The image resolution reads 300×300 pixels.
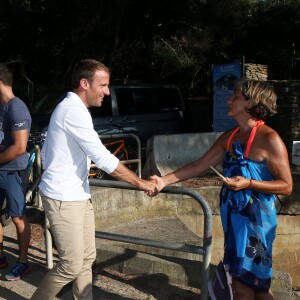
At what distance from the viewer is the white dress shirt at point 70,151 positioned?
2.94 meters

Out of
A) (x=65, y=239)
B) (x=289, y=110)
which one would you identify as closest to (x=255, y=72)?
(x=289, y=110)

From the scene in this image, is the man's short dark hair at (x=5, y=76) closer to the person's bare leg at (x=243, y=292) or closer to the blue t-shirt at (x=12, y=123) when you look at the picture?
the blue t-shirt at (x=12, y=123)

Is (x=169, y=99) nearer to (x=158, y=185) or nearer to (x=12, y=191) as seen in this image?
(x=12, y=191)

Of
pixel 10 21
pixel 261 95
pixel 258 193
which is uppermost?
pixel 10 21

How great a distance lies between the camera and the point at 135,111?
37.3 feet

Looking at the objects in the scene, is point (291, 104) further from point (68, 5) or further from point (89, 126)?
point (89, 126)

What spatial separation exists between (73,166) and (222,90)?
10286 mm

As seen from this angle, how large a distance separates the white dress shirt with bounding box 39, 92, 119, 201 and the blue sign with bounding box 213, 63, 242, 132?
9.74 meters

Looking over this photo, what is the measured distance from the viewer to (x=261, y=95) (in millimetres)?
2885

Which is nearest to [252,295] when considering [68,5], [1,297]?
[1,297]

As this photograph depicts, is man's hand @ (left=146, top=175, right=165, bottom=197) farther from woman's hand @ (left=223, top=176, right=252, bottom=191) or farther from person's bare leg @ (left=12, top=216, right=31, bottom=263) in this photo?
person's bare leg @ (left=12, top=216, right=31, bottom=263)

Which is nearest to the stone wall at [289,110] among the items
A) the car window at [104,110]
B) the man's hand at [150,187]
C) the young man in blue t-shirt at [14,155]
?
the car window at [104,110]

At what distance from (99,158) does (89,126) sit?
8.3 inches

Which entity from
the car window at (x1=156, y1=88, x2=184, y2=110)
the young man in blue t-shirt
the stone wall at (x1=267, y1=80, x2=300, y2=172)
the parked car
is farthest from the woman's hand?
the stone wall at (x1=267, y1=80, x2=300, y2=172)
